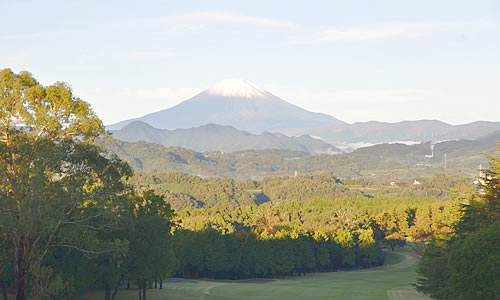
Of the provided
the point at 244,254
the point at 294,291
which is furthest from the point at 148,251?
the point at 244,254

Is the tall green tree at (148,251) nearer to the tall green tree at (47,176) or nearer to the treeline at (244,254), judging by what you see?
the tall green tree at (47,176)

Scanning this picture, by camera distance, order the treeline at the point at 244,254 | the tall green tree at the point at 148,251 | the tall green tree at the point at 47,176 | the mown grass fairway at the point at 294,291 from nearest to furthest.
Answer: the tall green tree at the point at 47,176 → the tall green tree at the point at 148,251 → the mown grass fairway at the point at 294,291 → the treeline at the point at 244,254


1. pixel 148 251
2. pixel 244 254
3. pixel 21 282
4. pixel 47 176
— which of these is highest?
pixel 47 176

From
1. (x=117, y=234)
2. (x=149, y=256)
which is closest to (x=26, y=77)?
(x=117, y=234)

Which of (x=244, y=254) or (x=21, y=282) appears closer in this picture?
(x=21, y=282)

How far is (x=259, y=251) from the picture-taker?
104 m

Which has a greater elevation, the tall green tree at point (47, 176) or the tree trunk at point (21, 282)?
the tall green tree at point (47, 176)

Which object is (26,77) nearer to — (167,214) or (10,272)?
(10,272)

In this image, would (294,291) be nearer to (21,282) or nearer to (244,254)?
(244,254)

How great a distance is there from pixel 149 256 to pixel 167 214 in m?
18.6

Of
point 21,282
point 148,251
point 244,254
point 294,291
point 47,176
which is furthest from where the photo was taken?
point 244,254

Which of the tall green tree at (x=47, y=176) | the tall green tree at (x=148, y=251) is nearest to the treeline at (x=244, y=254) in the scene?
the tall green tree at (x=148, y=251)

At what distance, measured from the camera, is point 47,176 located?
43.9 m

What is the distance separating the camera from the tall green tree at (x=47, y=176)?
41500 mm
